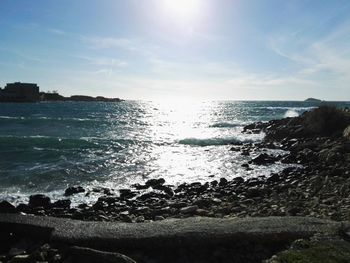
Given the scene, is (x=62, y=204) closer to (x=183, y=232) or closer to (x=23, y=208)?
(x=23, y=208)

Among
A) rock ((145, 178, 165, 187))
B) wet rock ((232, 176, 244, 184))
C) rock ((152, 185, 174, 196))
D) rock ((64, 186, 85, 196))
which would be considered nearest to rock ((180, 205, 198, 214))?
rock ((152, 185, 174, 196))

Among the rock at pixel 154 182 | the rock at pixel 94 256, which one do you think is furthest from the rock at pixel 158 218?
the rock at pixel 154 182

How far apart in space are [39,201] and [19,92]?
12247 cm

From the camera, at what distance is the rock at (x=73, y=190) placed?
14.6 metres

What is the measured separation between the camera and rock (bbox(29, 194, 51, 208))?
12.7m

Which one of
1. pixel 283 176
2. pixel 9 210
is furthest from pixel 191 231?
pixel 283 176

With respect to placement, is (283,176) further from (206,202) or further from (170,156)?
(170,156)

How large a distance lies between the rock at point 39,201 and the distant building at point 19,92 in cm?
11887

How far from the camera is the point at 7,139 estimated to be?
2991cm

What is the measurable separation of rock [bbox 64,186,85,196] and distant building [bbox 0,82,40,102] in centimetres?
11733

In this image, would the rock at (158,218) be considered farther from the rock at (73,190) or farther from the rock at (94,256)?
the rock at (73,190)

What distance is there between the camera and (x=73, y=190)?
48.6 ft

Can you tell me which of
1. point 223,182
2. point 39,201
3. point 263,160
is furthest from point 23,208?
point 263,160

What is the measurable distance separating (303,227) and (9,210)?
7.87m
